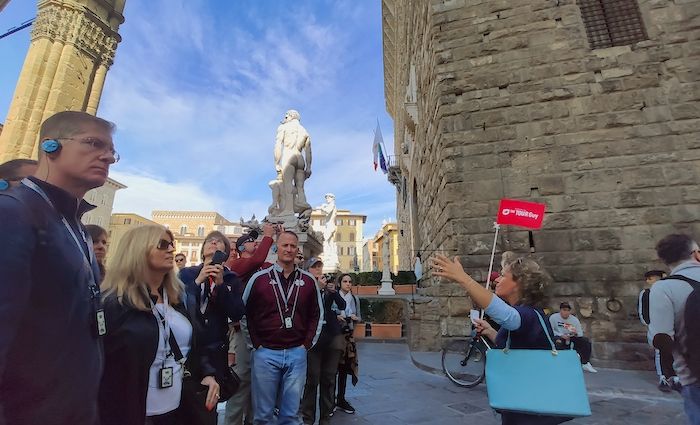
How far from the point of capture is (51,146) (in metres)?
1.27

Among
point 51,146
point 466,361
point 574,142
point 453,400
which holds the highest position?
point 574,142

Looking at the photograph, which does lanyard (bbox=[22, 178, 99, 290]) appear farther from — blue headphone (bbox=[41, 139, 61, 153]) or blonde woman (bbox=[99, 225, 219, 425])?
blonde woman (bbox=[99, 225, 219, 425])

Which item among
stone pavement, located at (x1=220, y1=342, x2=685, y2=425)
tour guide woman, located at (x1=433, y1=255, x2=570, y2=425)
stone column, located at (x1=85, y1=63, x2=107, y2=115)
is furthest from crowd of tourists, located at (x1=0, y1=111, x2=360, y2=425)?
stone column, located at (x1=85, y1=63, x2=107, y2=115)

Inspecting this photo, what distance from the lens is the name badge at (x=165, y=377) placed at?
165 cm

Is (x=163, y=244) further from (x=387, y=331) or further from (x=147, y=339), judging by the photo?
(x=387, y=331)

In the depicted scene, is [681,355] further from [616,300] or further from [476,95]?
[476,95]

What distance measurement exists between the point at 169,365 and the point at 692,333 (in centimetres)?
281

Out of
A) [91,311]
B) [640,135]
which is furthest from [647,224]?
[91,311]

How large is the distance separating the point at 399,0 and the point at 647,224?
14037 mm

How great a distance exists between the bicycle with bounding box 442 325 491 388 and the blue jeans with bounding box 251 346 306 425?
2.80 metres

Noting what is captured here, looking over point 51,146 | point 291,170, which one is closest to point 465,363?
point 51,146

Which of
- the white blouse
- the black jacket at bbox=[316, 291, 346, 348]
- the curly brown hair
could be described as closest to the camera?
the white blouse

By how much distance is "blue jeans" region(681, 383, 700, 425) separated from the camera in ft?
6.28

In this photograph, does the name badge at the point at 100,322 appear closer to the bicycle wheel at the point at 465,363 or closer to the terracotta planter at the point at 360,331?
the bicycle wheel at the point at 465,363
